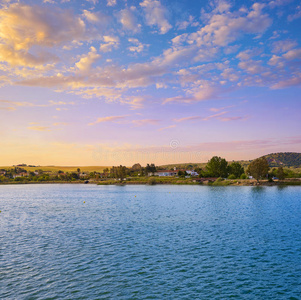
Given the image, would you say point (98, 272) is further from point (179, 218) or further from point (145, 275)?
point (179, 218)

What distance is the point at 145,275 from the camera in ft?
82.5

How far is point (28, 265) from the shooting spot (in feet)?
91.5

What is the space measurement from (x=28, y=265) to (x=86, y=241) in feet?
35.1

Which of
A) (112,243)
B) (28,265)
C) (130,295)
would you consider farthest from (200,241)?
(28,265)

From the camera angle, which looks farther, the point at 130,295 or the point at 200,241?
the point at 200,241

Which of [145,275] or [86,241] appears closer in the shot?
[145,275]

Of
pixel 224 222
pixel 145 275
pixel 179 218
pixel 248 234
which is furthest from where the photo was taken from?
pixel 179 218

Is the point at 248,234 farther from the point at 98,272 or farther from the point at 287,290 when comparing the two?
the point at 98,272

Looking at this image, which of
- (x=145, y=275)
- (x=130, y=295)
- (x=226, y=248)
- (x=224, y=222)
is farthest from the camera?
(x=224, y=222)

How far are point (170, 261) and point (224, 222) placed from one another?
89.0 feet

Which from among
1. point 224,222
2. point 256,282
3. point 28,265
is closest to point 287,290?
point 256,282

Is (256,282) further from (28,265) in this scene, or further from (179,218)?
(179,218)

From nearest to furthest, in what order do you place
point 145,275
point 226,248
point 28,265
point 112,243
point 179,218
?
point 145,275
point 28,265
point 226,248
point 112,243
point 179,218

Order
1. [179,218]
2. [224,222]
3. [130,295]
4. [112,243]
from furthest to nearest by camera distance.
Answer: [179,218] < [224,222] < [112,243] < [130,295]
